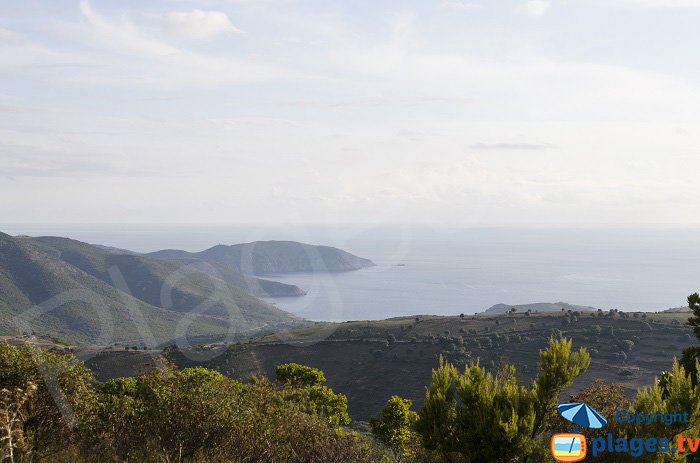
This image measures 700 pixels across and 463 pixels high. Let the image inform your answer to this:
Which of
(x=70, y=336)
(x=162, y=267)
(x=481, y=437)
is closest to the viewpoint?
(x=481, y=437)

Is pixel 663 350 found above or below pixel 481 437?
below

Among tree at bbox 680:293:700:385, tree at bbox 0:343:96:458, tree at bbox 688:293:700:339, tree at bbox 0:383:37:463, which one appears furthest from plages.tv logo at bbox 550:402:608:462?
tree at bbox 0:343:96:458

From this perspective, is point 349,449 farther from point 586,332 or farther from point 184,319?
point 184,319

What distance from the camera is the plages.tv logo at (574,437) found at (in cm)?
1171

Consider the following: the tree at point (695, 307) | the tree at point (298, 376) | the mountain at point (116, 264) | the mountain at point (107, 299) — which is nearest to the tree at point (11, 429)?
the tree at point (695, 307)

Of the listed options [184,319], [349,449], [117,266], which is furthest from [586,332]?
[117,266]

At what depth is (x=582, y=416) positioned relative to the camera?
11.8m

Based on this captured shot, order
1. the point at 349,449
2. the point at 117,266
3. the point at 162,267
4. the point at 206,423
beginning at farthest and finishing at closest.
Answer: the point at 162,267
the point at 117,266
the point at 349,449
the point at 206,423

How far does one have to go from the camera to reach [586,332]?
7106 cm

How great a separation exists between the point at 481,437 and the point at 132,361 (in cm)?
6685

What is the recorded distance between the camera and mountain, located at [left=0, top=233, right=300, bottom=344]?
126 m

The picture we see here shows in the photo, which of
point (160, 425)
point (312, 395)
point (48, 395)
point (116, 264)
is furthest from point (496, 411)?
point (116, 264)

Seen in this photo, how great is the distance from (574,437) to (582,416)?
2.48ft

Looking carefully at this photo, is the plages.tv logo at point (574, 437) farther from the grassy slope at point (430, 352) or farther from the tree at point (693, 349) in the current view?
the grassy slope at point (430, 352)
